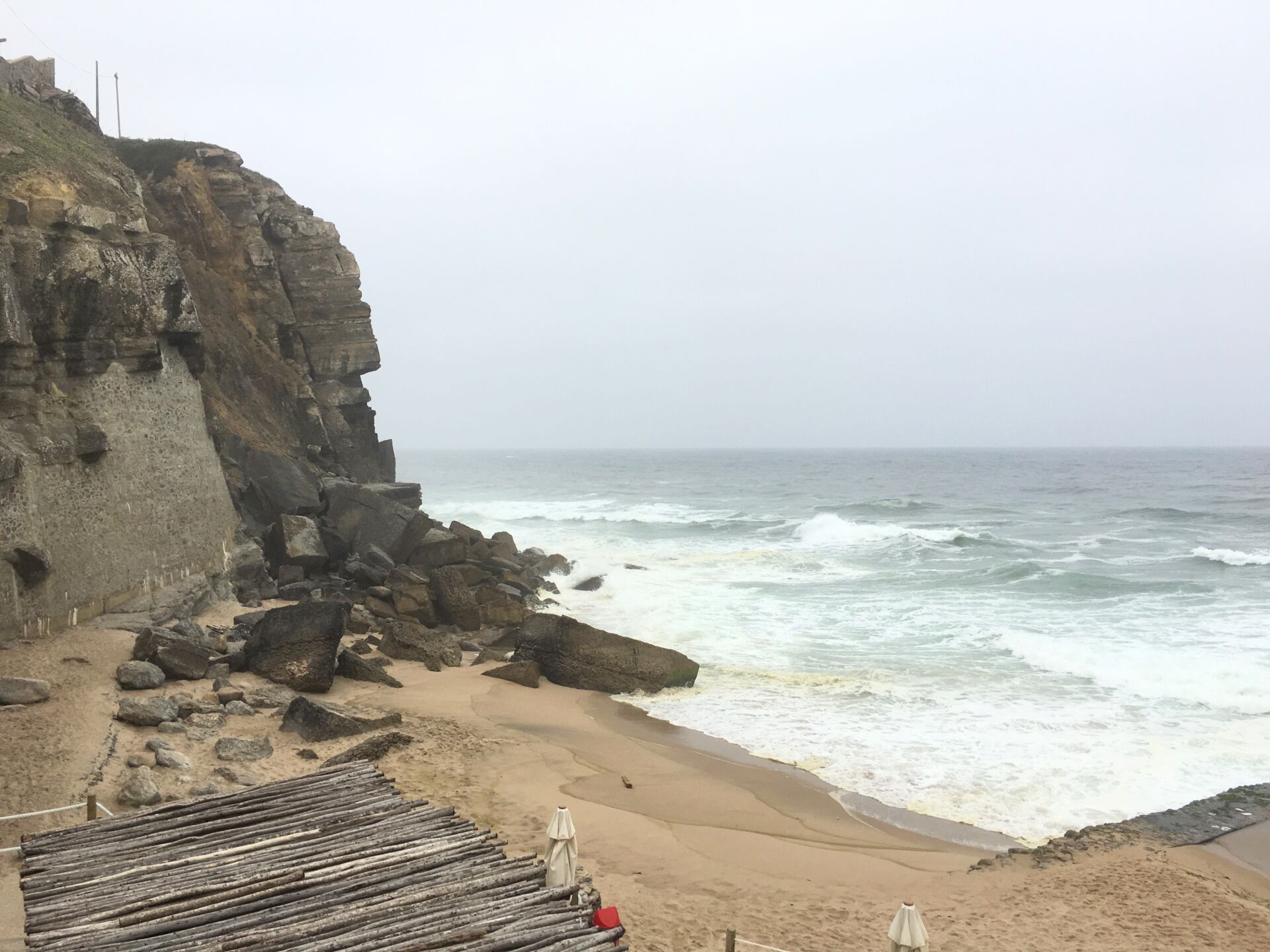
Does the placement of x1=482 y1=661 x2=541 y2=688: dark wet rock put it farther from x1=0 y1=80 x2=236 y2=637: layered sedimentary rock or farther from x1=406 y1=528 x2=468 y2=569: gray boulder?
x1=406 y1=528 x2=468 y2=569: gray boulder

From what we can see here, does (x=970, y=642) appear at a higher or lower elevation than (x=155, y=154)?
lower

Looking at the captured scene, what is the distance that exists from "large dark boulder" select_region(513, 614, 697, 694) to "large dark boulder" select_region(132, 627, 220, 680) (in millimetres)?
5409

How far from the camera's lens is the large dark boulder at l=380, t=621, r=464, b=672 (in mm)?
16250

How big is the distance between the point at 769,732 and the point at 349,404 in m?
19.5

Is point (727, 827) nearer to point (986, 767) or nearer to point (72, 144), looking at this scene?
point (986, 767)

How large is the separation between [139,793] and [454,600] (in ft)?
34.7

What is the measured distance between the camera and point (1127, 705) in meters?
14.5

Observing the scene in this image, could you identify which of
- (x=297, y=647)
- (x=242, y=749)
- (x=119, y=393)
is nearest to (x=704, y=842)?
(x=242, y=749)

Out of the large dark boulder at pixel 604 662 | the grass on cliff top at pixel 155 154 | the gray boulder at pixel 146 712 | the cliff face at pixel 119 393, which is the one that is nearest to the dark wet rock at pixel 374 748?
the gray boulder at pixel 146 712

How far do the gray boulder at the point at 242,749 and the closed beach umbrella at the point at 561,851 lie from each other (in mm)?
6085

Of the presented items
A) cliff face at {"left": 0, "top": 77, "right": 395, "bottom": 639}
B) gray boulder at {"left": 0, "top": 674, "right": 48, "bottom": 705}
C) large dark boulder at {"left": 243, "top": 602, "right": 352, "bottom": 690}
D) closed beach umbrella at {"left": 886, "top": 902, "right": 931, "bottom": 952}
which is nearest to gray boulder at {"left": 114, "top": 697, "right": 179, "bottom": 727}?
gray boulder at {"left": 0, "top": 674, "right": 48, "bottom": 705}

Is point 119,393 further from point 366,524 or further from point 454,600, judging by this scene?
point 366,524

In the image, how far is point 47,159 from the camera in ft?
52.3

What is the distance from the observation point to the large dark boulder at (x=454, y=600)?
19234mm
